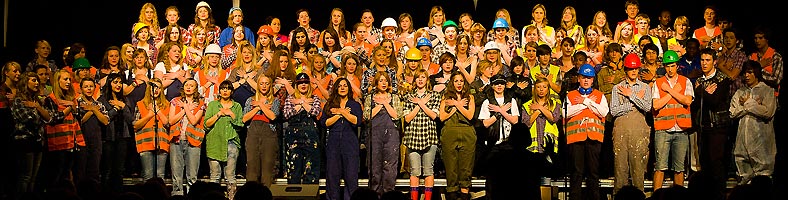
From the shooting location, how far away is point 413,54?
12641mm

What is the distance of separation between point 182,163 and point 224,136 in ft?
1.60

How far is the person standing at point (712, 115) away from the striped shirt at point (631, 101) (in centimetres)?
55

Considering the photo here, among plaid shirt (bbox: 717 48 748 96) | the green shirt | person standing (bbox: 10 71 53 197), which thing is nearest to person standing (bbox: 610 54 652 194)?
plaid shirt (bbox: 717 48 748 96)

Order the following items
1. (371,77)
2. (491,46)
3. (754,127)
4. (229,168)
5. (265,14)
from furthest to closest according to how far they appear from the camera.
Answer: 1. (265,14)
2. (491,46)
3. (371,77)
4. (229,168)
5. (754,127)

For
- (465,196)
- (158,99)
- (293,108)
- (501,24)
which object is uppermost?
(501,24)

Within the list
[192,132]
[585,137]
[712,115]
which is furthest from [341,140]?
[712,115]

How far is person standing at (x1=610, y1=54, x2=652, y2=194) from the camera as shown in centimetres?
1200

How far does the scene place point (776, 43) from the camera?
13016 mm

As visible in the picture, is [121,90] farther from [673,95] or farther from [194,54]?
[673,95]

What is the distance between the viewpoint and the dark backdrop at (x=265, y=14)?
14.2m

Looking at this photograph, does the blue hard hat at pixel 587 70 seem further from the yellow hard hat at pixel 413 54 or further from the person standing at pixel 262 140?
the person standing at pixel 262 140

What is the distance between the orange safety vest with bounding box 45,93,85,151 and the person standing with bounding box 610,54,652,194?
480 cm

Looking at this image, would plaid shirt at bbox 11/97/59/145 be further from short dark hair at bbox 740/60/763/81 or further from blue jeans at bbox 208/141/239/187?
short dark hair at bbox 740/60/763/81

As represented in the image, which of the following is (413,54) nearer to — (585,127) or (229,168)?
(585,127)
